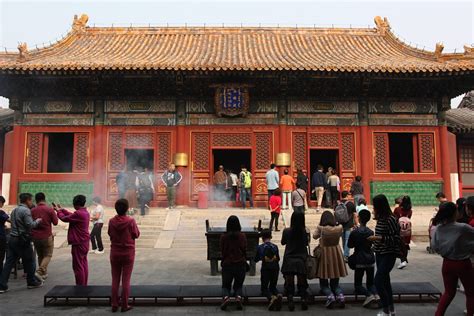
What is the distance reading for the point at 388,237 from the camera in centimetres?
472

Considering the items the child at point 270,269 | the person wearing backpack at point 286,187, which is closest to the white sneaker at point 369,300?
the child at point 270,269

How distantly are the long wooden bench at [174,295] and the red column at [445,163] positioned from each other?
30.6 feet

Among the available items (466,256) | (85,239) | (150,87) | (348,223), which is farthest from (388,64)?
(85,239)

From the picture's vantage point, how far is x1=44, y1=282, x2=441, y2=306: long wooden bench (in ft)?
→ 17.4

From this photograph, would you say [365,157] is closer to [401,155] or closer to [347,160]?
[347,160]

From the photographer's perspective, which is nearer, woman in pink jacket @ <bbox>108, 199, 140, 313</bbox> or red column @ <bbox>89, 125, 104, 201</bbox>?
woman in pink jacket @ <bbox>108, 199, 140, 313</bbox>

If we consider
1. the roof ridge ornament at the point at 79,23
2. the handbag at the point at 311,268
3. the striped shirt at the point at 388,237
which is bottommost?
the handbag at the point at 311,268

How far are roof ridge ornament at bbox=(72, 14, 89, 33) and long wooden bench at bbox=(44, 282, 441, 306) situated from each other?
14366 mm

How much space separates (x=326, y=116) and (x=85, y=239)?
1023 cm

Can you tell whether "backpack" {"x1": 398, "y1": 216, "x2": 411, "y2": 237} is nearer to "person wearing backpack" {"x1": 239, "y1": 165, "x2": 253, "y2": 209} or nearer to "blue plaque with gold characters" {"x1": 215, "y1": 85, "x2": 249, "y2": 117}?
"person wearing backpack" {"x1": 239, "y1": 165, "x2": 253, "y2": 209}

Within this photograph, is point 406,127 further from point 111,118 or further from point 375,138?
point 111,118

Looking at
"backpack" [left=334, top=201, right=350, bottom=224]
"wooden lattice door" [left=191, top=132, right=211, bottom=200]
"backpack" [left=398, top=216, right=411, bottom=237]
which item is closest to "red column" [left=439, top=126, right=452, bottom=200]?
"backpack" [left=398, top=216, right=411, bottom=237]

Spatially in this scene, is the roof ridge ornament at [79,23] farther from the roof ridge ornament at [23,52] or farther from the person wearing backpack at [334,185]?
the person wearing backpack at [334,185]

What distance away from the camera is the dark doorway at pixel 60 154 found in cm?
1764
